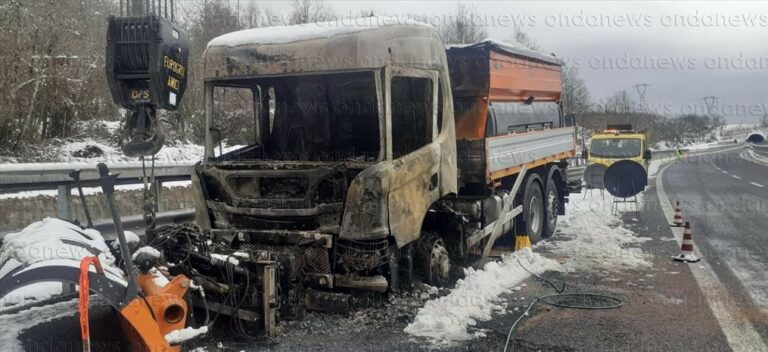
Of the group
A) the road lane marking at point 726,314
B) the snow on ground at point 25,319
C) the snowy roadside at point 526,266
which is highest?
the snow on ground at point 25,319

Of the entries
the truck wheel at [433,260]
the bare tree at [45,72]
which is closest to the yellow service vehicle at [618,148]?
the truck wheel at [433,260]

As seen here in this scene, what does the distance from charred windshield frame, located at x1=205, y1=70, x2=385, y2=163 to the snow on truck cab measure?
16mm

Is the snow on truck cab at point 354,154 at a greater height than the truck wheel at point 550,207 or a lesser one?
greater

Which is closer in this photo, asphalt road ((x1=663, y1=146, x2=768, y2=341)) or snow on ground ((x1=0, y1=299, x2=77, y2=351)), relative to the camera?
snow on ground ((x1=0, y1=299, x2=77, y2=351))

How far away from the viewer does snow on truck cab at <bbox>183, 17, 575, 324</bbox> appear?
5543 mm

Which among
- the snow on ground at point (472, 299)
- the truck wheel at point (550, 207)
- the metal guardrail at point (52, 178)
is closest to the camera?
the snow on ground at point (472, 299)

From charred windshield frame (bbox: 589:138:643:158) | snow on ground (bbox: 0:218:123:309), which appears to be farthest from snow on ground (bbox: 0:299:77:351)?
charred windshield frame (bbox: 589:138:643:158)

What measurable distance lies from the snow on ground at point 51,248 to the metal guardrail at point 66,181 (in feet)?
5.86

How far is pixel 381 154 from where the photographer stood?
557cm

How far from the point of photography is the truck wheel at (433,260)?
6.42 metres

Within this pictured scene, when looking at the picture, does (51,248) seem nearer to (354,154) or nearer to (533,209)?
(354,154)

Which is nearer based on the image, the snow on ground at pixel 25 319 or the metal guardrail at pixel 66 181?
the snow on ground at pixel 25 319

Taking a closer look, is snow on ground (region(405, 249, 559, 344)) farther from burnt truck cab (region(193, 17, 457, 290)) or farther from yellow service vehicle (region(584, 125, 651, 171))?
yellow service vehicle (region(584, 125, 651, 171))

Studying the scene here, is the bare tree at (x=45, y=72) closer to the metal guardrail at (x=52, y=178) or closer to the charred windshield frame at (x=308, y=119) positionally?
the metal guardrail at (x=52, y=178)
